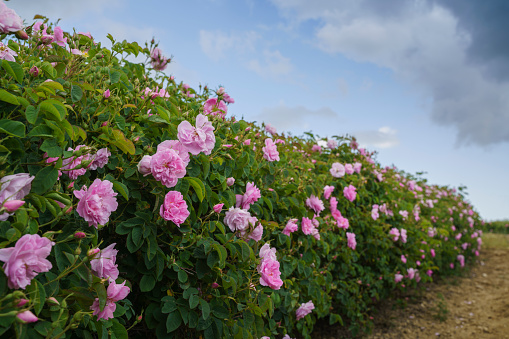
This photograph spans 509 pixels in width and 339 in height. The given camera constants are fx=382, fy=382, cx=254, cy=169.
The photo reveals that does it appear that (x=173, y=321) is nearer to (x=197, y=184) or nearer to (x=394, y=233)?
(x=197, y=184)

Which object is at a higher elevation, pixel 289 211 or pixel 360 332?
pixel 289 211

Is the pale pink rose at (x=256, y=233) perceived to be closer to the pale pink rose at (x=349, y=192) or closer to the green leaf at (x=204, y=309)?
the green leaf at (x=204, y=309)

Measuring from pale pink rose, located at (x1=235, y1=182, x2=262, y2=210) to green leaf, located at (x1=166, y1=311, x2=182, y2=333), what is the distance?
25.8 inches

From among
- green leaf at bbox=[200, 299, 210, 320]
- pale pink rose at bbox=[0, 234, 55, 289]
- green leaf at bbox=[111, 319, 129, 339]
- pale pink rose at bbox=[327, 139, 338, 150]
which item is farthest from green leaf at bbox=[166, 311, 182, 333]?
pale pink rose at bbox=[327, 139, 338, 150]

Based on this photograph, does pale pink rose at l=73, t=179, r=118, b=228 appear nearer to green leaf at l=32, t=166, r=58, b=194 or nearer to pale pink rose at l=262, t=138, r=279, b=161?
green leaf at l=32, t=166, r=58, b=194

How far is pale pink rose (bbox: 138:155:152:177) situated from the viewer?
146 cm

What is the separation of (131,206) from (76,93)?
1.66 ft

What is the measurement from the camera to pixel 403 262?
4.61 metres

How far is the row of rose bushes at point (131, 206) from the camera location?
118 centimetres

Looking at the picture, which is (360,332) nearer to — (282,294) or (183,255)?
(282,294)

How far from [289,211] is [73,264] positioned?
1.61m

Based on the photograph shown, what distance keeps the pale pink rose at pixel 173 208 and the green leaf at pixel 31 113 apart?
523 millimetres

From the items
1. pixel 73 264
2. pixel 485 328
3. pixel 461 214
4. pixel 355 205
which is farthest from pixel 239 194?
pixel 461 214

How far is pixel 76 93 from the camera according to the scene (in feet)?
4.85
